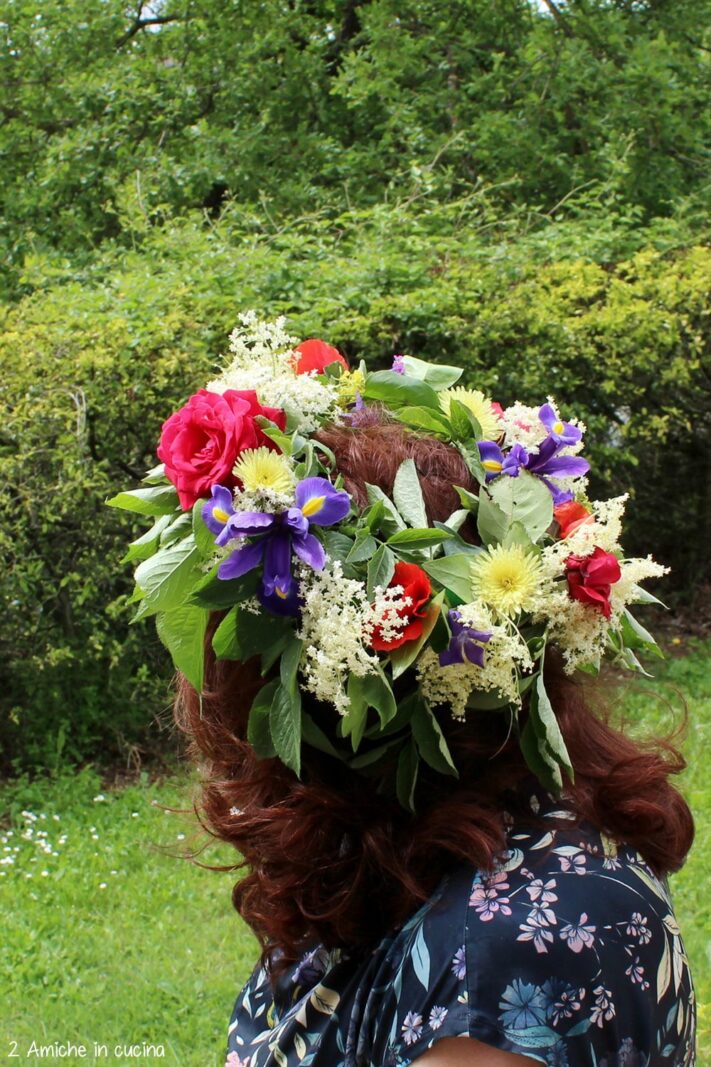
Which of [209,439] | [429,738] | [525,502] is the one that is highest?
[209,439]

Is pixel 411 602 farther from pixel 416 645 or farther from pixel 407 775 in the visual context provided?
pixel 407 775

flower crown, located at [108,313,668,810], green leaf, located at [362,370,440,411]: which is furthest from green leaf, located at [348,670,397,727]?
green leaf, located at [362,370,440,411]

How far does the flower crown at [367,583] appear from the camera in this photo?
1321 mm

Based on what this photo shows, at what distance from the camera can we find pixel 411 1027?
4.17 feet

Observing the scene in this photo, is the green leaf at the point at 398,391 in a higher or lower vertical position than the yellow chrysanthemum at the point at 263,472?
higher

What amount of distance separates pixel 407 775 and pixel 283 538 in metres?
0.31

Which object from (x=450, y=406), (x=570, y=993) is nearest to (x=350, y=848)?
(x=570, y=993)

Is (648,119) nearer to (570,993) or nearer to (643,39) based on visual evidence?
(643,39)

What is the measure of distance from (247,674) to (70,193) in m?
7.62

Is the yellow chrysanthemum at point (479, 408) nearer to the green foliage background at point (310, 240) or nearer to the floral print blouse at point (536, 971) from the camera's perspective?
the floral print blouse at point (536, 971)

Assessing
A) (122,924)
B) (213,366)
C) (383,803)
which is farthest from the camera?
(213,366)

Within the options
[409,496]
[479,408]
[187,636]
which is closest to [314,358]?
[479,408]

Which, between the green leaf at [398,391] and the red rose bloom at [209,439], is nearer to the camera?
the red rose bloom at [209,439]

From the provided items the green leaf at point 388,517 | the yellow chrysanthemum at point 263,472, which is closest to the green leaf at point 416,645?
the green leaf at point 388,517
